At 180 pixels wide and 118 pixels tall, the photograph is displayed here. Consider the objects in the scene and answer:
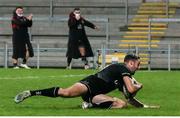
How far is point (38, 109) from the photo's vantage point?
12156 millimetres

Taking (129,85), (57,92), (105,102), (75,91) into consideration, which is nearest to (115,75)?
(129,85)

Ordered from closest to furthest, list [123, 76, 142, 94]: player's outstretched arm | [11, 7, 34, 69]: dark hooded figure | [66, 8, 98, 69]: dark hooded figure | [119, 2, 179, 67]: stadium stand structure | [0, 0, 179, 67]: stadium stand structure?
[123, 76, 142, 94]: player's outstretched arm < [11, 7, 34, 69]: dark hooded figure < [66, 8, 98, 69]: dark hooded figure < [0, 0, 179, 67]: stadium stand structure < [119, 2, 179, 67]: stadium stand structure

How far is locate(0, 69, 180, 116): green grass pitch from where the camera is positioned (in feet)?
38.1

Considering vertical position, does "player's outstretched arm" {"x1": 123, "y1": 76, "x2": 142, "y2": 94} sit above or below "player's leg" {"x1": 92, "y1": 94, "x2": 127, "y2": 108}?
above

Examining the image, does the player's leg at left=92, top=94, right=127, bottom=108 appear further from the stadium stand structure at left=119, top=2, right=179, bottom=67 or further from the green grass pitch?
the stadium stand structure at left=119, top=2, right=179, bottom=67

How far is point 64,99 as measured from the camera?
47.1 feet

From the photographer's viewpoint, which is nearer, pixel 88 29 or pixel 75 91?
pixel 75 91

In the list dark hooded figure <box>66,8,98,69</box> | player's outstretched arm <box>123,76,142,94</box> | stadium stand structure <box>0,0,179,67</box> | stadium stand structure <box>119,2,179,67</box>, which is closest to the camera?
player's outstretched arm <box>123,76,142,94</box>

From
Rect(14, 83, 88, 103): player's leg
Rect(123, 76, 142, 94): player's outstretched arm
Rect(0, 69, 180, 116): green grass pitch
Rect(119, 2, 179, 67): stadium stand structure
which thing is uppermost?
Rect(119, 2, 179, 67): stadium stand structure

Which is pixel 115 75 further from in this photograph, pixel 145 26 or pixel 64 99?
pixel 145 26

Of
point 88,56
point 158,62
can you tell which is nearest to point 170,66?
point 158,62

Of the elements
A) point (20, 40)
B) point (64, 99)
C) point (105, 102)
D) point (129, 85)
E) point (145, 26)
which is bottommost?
point (64, 99)

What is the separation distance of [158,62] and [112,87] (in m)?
16.5

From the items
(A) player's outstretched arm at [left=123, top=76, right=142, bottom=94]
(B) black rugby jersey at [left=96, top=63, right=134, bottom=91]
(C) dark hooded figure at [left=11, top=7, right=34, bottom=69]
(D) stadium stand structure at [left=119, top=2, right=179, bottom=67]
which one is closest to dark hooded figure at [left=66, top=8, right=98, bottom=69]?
(C) dark hooded figure at [left=11, top=7, right=34, bottom=69]
